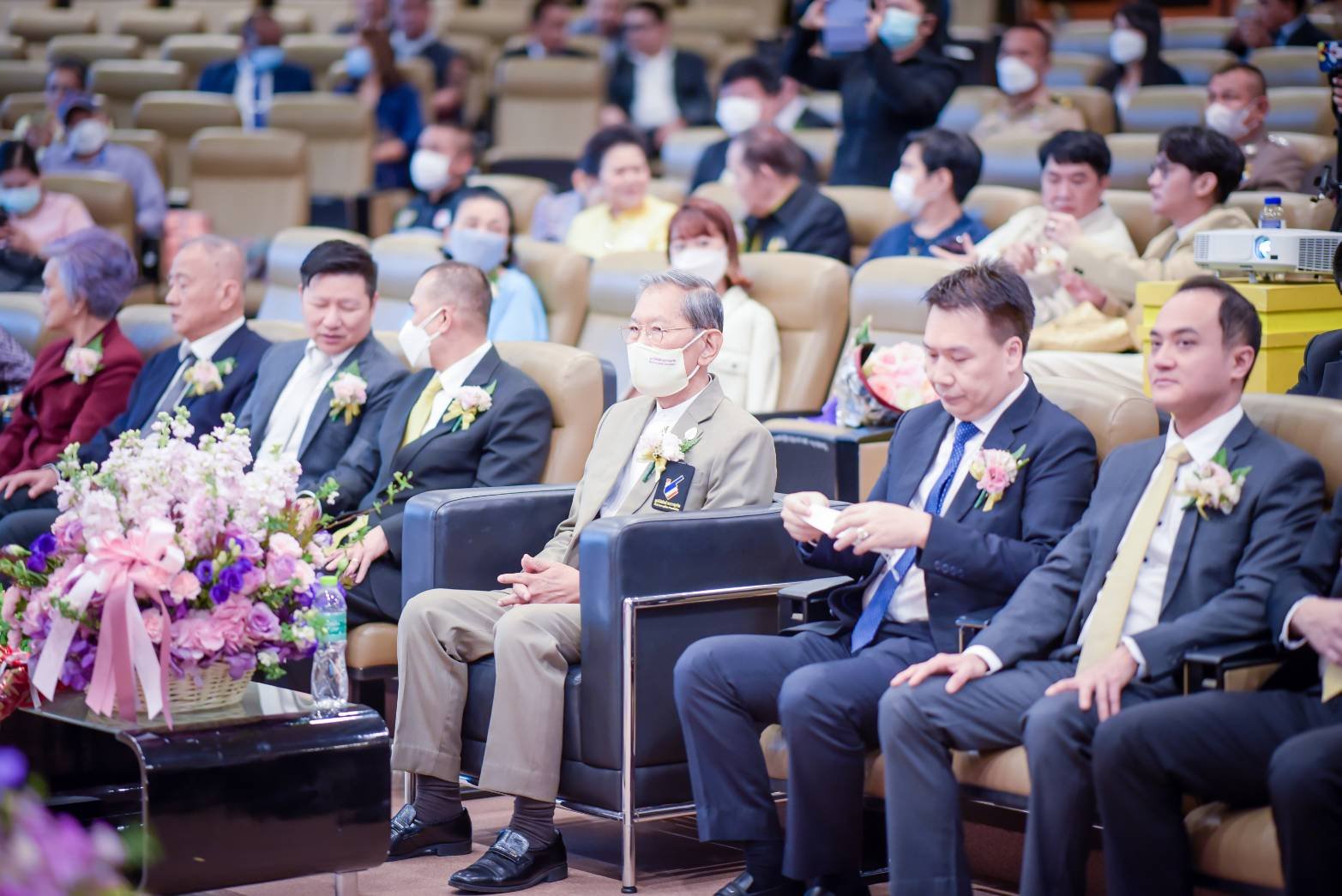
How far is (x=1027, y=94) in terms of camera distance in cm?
792

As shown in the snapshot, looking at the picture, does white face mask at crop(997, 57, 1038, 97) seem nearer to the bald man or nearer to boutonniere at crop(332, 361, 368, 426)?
the bald man

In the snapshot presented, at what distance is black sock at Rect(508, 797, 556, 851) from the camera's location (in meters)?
3.68

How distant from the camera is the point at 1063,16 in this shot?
11984 millimetres

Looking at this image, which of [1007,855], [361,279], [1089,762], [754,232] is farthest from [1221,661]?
[754,232]

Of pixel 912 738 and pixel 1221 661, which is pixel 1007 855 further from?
pixel 1221 661

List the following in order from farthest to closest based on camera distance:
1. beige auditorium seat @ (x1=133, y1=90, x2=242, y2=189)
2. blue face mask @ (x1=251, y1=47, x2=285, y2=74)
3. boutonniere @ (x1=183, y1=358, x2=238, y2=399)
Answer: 1. blue face mask @ (x1=251, y1=47, x2=285, y2=74)
2. beige auditorium seat @ (x1=133, y1=90, x2=242, y2=189)
3. boutonniere @ (x1=183, y1=358, x2=238, y2=399)

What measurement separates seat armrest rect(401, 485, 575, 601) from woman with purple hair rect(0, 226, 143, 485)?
6.21 ft

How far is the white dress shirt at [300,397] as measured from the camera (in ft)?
16.0

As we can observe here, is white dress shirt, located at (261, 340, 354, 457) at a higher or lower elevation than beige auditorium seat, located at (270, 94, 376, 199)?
lower

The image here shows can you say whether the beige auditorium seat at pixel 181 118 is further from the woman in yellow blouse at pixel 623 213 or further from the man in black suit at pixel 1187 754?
the man in black suit at pixel 1187 754

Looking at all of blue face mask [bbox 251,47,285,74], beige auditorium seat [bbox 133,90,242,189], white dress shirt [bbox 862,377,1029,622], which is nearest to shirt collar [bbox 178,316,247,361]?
white dress shirt [bbox 862,377,1029,622]

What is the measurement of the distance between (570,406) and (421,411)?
1.30 feet

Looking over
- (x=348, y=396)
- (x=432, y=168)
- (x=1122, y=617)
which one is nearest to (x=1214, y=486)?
(x=1122, y=617)

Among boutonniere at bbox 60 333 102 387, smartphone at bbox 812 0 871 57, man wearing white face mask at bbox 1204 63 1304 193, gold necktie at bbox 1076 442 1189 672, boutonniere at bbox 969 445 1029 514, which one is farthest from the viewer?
smartphone at bbox 812 0 871 57
